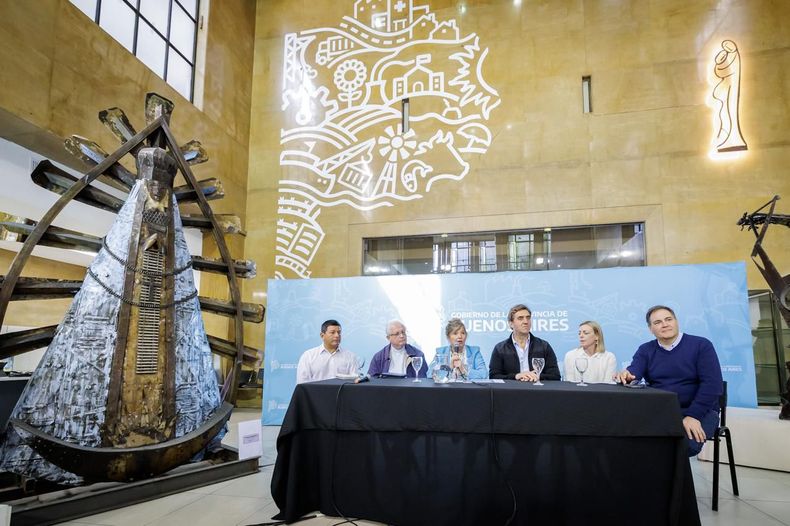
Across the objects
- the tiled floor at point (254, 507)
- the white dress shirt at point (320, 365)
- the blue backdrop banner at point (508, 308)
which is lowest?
the tiled floor at point (254, 507)

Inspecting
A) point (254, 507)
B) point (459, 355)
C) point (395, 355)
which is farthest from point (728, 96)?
point (254, 507)

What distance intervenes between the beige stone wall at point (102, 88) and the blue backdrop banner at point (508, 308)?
2.14 metres

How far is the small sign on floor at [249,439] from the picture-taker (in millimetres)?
3482

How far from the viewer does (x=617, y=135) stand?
6477 mm

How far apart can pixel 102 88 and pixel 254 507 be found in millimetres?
4804

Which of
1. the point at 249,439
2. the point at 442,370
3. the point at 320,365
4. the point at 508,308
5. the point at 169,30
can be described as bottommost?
the point at 249,439

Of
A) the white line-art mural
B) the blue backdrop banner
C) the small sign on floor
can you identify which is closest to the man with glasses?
the small sign on floor

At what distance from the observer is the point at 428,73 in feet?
23.7

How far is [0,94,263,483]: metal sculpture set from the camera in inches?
107

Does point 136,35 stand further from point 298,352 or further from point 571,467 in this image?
point 571,467

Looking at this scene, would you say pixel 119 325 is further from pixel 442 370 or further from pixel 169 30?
pixel 169 30

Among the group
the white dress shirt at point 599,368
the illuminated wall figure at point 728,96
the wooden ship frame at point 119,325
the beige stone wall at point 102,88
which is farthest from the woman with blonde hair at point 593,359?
the beige stone wall at point 102,88

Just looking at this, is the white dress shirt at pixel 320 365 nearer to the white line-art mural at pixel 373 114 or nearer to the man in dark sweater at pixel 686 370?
the man in dark sweater at pixel 686 370

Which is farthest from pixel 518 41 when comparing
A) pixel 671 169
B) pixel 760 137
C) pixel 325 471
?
pixel 325 471
